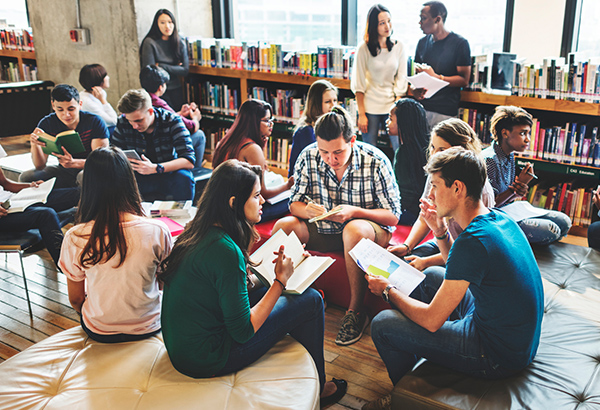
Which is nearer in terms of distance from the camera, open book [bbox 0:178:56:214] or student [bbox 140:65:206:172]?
open book [bbox 0:178:56:214]

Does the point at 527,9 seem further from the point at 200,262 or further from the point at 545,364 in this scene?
the point at 200,262

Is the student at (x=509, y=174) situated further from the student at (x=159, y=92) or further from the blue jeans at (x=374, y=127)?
the student at (x=159, y=92)

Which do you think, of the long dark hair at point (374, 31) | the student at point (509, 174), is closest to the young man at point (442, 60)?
the long dark hair at point (374, 31)

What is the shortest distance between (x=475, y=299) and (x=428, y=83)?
271 centimetres

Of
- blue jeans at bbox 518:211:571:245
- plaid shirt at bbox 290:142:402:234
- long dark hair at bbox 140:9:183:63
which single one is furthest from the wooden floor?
long dark hair at bbox 140:9:183:63

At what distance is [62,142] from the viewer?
372cm

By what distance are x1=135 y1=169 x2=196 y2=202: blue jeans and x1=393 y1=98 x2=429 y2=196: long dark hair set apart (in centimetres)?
168

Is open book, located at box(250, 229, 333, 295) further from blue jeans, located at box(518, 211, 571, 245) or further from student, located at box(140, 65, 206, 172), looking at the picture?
student, located at box(140, 65, 206, 172)

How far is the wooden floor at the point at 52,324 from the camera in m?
2.47

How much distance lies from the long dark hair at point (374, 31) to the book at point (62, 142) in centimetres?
245

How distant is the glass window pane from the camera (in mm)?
5898

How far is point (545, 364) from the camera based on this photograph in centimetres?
200

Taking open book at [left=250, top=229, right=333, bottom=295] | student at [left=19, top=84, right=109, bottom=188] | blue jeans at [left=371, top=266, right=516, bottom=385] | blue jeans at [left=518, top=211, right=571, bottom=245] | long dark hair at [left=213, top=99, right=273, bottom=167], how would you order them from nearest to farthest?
blue jeans at [left=371, top=266, right=516, bottom=385], open book at [left=250, top=229, right=333, bottom=295], blue jeans at [left=518, top=211, right=571, bottom=245], long dark hair at [left=213, top=99, right=273, bottom=167], student at [left=19, top=84, right=109, bottom=188]

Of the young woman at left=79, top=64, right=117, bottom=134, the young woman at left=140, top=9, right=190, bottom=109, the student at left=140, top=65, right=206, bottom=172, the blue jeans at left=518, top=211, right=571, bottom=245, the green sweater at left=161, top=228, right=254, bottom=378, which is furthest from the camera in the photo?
the young woman at left=140, top=9, right=190, bottom=109
